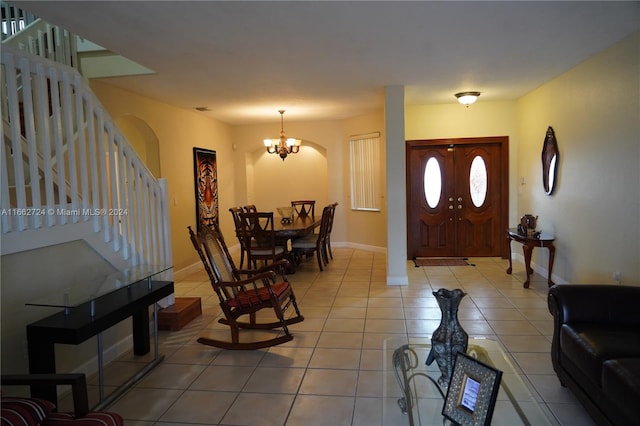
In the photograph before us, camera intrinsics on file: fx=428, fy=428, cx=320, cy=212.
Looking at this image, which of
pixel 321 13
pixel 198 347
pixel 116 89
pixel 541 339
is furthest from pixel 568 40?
pixel 116 89

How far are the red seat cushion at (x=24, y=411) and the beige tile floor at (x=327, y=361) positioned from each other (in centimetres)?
83

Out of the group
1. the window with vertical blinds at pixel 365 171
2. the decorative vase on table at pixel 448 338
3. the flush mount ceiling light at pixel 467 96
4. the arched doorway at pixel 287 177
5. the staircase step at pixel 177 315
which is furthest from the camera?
the arched doorway at pixel 287 177

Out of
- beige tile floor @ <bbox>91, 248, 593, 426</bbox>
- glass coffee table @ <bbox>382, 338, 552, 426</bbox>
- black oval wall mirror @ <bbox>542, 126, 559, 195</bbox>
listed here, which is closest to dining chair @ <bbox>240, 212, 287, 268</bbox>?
beige tile floor @ <bbox>91, 248, 593, 426</bbox>

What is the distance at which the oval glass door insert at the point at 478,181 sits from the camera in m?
6.96

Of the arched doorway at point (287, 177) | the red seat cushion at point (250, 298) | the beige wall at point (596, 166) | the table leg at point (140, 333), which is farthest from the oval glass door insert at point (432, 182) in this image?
the table leg at point (140, 333)

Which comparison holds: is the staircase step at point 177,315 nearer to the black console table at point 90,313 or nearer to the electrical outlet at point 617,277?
the black console table at point 90,313

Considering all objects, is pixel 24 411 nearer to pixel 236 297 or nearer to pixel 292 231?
pixel 236 297

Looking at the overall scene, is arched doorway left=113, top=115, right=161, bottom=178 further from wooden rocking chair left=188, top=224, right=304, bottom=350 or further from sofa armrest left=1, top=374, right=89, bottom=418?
sofa armrest left=1, top=374, right=89, bottom=418

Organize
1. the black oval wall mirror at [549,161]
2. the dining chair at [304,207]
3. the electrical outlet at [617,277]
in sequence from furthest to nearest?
the dining chair at [304,207], the black oval wall mirror at [549,161], the electrical outlet at [617,277]

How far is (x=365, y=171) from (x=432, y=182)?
1.40 m

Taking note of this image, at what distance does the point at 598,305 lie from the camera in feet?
8.63

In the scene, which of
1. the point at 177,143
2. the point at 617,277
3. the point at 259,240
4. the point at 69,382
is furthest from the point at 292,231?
the point at 69,382

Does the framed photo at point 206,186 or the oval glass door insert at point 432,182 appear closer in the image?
the framed photo at point 206,186

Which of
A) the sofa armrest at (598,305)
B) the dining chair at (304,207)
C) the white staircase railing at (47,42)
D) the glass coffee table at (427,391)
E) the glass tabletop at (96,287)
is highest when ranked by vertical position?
the white staircase railing at (47,42)
